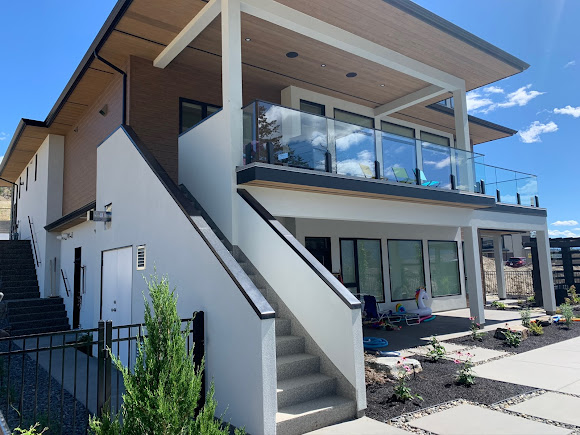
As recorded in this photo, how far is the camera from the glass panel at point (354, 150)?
29.0ft

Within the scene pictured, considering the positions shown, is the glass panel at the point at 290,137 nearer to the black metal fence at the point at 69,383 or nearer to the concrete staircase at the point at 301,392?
the concrete staircase at the point at 301,392

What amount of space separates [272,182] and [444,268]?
37.4 feet

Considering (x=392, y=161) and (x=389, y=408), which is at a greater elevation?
(x=392, y=161)

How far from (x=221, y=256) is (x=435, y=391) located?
3.76 m

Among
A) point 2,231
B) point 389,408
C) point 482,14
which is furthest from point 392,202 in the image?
→ point 2,231

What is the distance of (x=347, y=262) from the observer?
527 inches

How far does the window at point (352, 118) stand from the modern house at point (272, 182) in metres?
0.08

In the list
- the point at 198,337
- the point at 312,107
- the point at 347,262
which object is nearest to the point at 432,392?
the point at 198,337

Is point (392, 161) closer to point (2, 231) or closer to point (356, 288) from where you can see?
point (356, 288)

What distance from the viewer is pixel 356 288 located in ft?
43.9

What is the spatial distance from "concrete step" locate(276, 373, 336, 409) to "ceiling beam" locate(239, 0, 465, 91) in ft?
22.2

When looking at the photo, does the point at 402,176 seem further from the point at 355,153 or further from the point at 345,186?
the point at 345,186

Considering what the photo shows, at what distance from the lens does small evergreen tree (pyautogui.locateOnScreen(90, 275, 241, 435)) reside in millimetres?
3281

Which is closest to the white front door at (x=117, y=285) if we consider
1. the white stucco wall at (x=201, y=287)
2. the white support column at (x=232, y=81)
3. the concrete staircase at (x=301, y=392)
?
the white stucco wall at (x=201, y=287)
